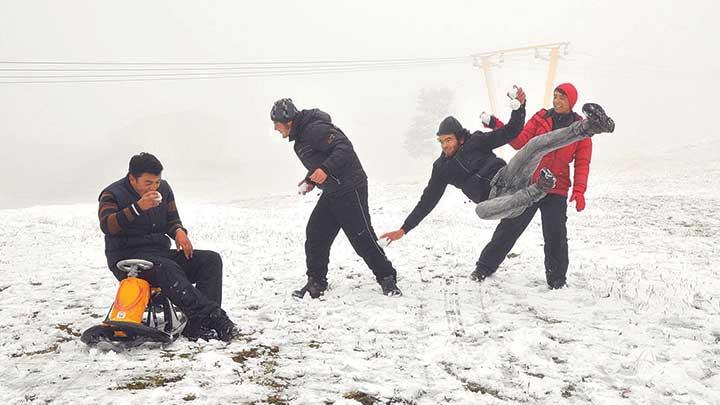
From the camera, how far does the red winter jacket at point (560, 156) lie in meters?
6.38

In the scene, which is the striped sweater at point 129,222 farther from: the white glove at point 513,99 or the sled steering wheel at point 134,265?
the white glove at point 513,99

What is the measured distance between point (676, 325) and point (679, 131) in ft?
285

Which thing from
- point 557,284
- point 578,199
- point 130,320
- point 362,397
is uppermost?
point 578,199

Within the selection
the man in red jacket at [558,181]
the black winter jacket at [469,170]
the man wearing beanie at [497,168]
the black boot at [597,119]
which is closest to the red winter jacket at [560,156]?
the man in red jacket at [558,181]

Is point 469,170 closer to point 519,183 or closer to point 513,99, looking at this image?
point 519,183

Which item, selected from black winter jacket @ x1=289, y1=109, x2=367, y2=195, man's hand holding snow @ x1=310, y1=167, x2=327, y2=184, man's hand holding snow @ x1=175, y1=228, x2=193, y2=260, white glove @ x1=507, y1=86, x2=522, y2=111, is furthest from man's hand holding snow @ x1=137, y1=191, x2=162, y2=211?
white glove @ x1=507, y1=86, x2=522, y2=111

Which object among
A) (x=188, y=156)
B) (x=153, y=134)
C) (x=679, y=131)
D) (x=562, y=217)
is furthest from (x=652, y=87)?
(x=562, y=217)

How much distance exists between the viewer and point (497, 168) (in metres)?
6.59

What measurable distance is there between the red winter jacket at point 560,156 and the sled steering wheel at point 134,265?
4715mm

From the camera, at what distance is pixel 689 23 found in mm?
109312

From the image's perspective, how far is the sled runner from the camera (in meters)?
4.44

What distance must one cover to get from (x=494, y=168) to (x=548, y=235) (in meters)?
1.26

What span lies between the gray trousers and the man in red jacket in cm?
33

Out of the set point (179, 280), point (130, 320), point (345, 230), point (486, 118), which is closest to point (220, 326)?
point (179, 280)
